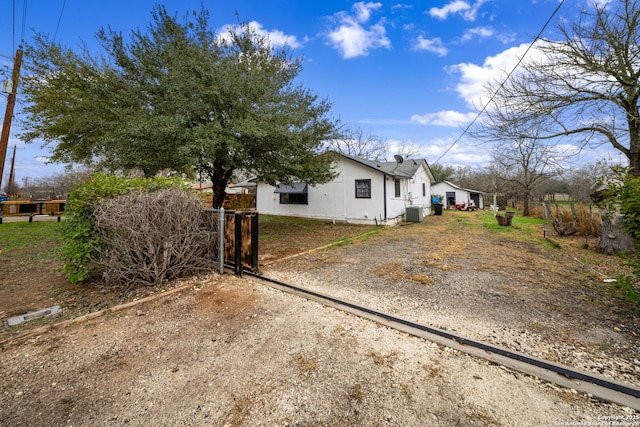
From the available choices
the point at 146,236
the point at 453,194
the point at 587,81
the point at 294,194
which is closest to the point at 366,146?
the point at 453,194

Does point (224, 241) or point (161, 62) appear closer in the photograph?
point (224, 241)

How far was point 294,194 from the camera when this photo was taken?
51.8 feet

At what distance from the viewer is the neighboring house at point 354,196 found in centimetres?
1277

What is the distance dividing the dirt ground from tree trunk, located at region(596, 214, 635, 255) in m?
3.74

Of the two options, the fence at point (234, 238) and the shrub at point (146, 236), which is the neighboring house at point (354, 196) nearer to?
the fence at point (234, 238)

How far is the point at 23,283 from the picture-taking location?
443cm

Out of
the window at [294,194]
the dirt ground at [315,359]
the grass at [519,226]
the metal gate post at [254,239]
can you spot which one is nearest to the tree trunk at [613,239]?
the dirt ground at [315,359]

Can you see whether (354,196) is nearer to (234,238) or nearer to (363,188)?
(363,188)

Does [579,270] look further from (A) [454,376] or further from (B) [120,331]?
(B) [120,331]

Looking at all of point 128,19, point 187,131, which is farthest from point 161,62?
point 187,131

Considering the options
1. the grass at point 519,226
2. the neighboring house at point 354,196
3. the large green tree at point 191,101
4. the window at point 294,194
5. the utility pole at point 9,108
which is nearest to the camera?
the large green tree at point 191,101

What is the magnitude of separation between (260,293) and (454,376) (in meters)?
2.86

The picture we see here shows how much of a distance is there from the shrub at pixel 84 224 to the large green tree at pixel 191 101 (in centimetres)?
292

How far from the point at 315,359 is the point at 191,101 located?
7.85m
